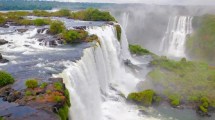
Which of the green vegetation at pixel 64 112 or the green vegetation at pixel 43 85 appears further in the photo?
the green vegetation at pixel 43 85

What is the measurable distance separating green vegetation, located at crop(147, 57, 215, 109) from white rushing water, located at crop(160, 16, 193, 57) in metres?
20.1

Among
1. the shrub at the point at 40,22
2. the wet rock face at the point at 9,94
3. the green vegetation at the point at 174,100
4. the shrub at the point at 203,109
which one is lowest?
the shrub at the point at 203,109

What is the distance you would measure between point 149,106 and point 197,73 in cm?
1196

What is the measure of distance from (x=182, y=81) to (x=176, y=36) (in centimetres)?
3026

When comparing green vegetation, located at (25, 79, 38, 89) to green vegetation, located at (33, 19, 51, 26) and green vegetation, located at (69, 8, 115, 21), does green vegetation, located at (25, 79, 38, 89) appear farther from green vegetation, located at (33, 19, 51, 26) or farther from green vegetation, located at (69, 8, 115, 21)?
green vegetation, located at (69, 8, 115, 21)

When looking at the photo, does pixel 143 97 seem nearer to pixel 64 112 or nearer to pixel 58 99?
pixel 58 99

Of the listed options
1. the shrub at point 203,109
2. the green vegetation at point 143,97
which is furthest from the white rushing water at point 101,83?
the shrub at point 203,109

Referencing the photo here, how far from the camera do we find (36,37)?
112ft

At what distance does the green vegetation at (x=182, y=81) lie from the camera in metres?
31.5

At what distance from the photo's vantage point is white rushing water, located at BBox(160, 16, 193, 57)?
62219 mm

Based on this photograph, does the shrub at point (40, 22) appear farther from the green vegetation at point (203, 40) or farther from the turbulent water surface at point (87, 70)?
the green vegetation at point (203, 40)

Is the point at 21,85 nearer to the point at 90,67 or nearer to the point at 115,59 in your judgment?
the point at 90,67

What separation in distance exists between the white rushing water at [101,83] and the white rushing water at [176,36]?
2379 cm

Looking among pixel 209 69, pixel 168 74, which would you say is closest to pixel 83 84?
pixel 168 74
